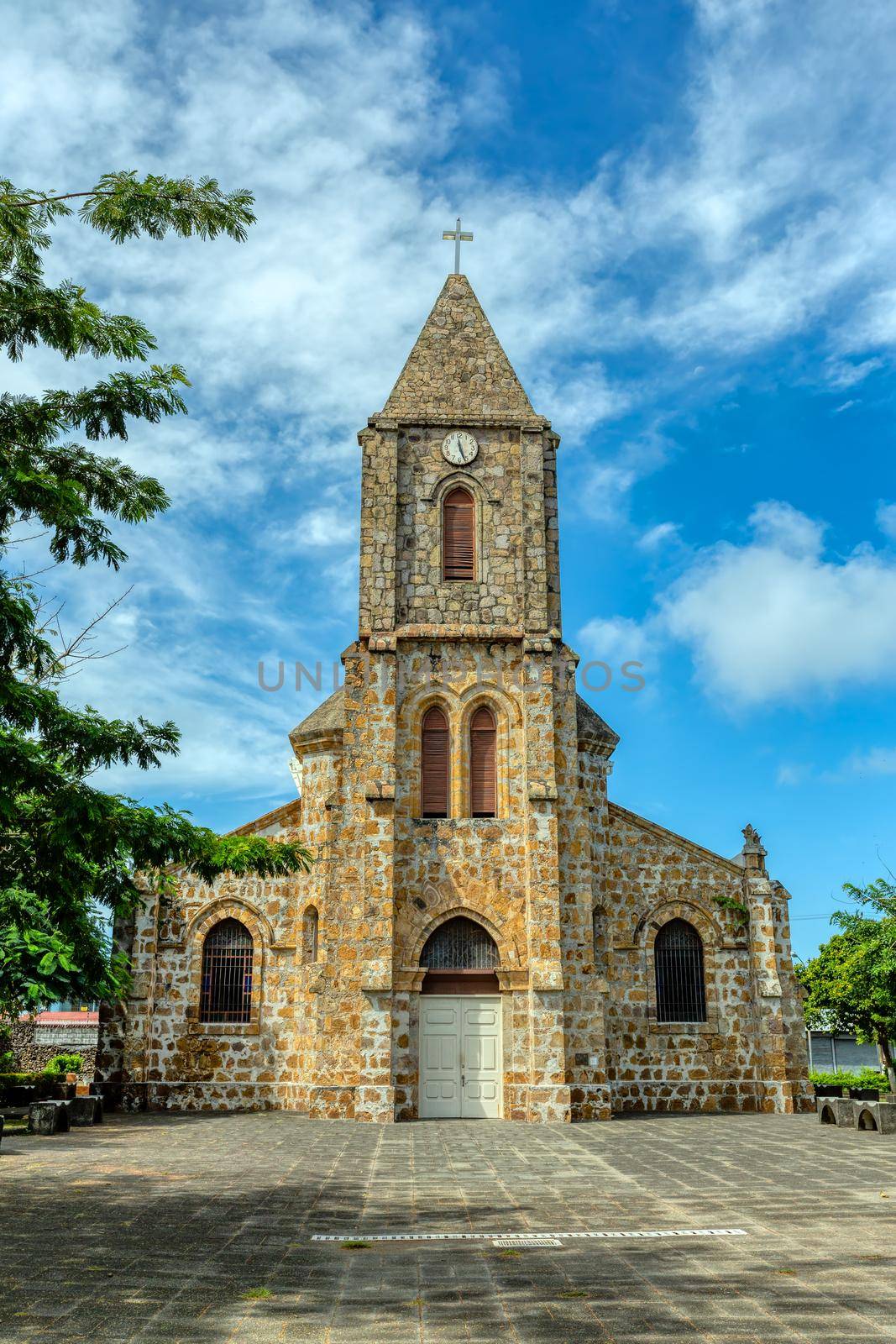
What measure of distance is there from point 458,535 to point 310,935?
9.66 m

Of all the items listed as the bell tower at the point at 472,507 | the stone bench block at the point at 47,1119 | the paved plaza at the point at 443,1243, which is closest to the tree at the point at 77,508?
the paved plaza at the point at 443,1243

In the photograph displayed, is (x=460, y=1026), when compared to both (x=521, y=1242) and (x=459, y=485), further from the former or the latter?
(x=521, y=1242)

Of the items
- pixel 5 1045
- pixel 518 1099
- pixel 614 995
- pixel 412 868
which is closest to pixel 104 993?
pixel 412 868

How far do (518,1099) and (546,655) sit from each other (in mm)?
8943

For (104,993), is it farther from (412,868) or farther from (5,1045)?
(5,1045)

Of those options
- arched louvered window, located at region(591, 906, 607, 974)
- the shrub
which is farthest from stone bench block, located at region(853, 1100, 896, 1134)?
the shrub

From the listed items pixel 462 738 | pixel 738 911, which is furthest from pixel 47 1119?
pixel 738 911

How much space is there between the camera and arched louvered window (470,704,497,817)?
24234mm

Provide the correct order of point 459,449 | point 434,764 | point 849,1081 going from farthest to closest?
point 849,1081, point 459,449, point 434,764

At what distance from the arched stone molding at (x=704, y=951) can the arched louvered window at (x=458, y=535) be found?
9131 mm

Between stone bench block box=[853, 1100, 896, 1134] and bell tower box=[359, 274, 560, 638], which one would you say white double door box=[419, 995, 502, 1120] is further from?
bell tower box=[359, 274, 560, 638]

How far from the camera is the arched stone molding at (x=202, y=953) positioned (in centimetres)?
2577

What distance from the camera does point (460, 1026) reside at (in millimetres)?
23047

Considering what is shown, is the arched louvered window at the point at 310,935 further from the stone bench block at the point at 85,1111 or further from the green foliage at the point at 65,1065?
the green foliage at the point at 65,1065
